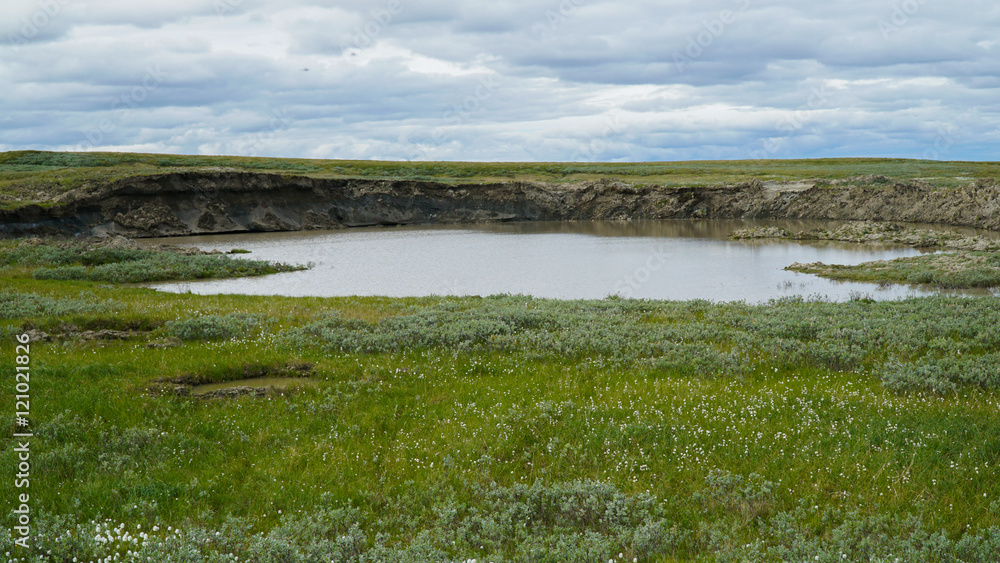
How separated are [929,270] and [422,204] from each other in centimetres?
5815

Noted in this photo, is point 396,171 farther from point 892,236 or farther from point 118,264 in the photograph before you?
point 118,264

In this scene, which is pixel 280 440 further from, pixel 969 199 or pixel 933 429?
pixel 969 199

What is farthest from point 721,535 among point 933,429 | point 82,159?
point 82,159

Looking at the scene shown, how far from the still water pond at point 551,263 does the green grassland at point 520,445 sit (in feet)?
41.9

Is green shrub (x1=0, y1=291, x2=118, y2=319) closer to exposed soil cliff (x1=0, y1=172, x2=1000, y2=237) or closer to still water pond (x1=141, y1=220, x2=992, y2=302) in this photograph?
still water pond (x1=141, y1=220, x2=992, y2=302)

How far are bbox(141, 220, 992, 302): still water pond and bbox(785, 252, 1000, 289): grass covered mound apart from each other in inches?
60.7

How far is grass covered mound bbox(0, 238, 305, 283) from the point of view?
98.5ft

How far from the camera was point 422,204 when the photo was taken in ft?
268

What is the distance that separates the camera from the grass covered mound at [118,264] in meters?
30.0

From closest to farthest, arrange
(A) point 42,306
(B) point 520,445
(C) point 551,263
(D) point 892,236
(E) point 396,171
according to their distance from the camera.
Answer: (B) point 520,445 < (A) point 42,306 < (C) point 551,263 < (D) point 892,236 < (E) point 396,171

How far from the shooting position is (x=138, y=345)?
15.0 m

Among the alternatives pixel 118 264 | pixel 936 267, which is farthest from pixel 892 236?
pixel 118 264

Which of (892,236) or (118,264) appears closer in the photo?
(118,264)

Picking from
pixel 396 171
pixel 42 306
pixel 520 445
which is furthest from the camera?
pixel 396 171
